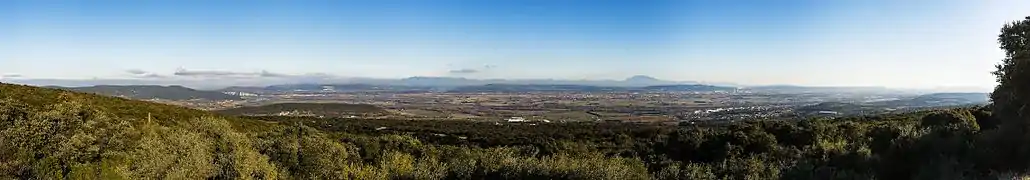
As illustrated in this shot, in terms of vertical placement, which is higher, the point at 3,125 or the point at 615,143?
the point at 3,125

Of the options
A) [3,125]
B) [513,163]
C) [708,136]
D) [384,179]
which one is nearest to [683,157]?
[708,136]

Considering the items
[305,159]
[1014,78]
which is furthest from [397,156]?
[1014,78]

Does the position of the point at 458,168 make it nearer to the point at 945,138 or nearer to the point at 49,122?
the point at 49,122

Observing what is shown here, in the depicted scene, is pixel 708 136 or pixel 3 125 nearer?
pixel 3 125

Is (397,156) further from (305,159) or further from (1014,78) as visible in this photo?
(1014,78)

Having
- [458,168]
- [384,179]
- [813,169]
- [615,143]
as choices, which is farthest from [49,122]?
[615,143]

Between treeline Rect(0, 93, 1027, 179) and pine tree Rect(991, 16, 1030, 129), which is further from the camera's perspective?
treeline Rect(0, 93, 1027, 179)

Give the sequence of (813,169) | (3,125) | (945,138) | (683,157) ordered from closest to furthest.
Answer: (813,169)
(945,138)
(3,125)
(683,157)

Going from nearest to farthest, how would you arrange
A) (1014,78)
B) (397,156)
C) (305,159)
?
(1014,78) < (305,159) < (397,156)

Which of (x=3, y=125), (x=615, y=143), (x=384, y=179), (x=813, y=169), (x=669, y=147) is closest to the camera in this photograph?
(x=813, y=169)

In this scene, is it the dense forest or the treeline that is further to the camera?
the treeline

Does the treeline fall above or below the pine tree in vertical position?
below
